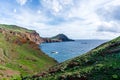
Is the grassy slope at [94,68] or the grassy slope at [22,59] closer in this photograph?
the grassy slope at [94,68]

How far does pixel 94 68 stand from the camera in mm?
34438

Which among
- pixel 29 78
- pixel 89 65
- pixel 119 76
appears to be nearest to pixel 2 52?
pixel 29 78

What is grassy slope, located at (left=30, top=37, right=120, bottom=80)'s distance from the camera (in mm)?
32656

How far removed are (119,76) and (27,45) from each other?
8716 cm

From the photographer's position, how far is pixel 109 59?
36406mm

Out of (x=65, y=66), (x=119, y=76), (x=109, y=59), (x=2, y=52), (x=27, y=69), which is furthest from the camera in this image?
(x=2, y=52)

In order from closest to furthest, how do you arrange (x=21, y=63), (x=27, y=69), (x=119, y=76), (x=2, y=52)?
(x=119, y=76), (x=27, y=69), (x=21, y=63), (x=2, y=52)

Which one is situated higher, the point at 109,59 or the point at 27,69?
the point at 109,59

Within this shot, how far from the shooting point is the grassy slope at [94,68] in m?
32.7

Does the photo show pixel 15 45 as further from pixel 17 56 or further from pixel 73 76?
pixel 73 76

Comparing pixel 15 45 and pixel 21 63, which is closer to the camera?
pixel 21 63

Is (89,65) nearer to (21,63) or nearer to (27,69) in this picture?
(27,69)

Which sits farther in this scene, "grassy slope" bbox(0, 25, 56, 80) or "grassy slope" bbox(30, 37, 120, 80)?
"grassy slope" bbox(0, 25, 56, 80)

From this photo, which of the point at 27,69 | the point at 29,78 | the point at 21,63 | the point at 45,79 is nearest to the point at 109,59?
the point at 45,79
